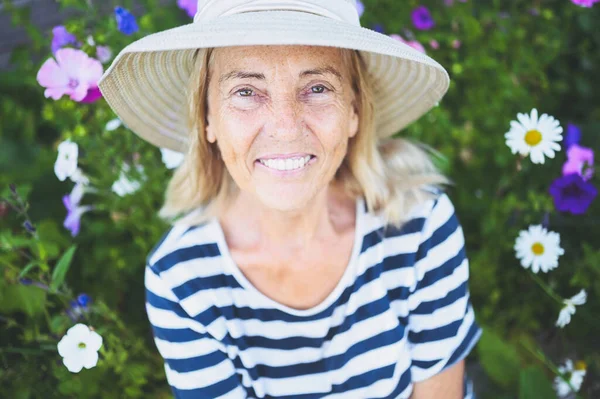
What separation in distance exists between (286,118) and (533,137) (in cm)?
74

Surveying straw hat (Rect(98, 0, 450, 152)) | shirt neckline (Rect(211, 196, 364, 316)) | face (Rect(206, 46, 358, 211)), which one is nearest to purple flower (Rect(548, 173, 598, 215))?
straw hat (Rect(98, 0, 450, 152))

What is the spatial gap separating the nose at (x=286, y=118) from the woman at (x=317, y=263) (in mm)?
142

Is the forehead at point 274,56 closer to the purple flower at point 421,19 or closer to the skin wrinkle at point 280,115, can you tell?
the skin wrinkle at point 280,115

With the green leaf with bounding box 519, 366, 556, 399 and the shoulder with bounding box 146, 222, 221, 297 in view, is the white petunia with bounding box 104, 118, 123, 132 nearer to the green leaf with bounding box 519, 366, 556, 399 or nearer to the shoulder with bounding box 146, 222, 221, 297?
the shoulder with bounding box 146, 222, 221, 297

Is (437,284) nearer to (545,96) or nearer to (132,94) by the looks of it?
(132,94)

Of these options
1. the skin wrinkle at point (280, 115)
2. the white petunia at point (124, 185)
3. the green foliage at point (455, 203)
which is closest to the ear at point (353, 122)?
the skin wrinkle at point (280, 115)

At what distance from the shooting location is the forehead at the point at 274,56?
4.19 ft

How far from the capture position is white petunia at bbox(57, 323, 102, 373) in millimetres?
1521

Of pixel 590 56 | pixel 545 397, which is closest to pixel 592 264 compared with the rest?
pixel 545 397

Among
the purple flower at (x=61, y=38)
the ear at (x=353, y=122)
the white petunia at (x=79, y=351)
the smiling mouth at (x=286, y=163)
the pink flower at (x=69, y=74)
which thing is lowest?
the white petunia at (x=79, y=351)

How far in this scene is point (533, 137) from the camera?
1.71 m

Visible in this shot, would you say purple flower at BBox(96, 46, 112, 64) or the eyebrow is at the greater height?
purple flower at BBox(96, 46, 112, 64)

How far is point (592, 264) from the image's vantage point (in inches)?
76.6

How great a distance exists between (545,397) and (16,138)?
2.21 meters
